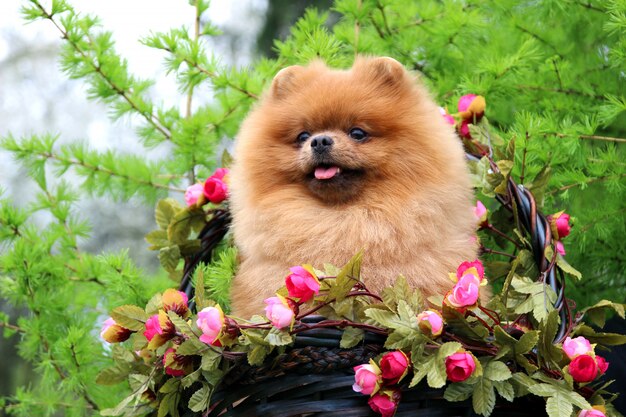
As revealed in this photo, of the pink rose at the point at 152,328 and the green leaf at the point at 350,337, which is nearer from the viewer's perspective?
the green leaf at the point at 350,337

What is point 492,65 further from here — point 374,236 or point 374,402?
point 374,402

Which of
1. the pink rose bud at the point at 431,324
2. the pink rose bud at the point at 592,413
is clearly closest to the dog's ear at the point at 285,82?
the pink rose bud at the point at 431,324

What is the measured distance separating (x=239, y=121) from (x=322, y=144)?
2.54ft

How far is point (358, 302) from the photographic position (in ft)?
4.54

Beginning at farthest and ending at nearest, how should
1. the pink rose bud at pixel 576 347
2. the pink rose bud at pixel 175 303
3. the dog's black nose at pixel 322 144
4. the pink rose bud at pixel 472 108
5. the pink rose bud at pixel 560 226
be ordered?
the pink rose bud at pixel 472 108 → the pink rose bud at pixel 560 226 → the dog's black nose at pixel 322 144 → the pink rose bud at pixel 175 303 → the pink rose bud at pixel 576 347

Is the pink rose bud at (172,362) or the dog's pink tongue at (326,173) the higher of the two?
the dog's pink tongue at (326,173)

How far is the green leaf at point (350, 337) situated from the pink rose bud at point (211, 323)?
207 mm

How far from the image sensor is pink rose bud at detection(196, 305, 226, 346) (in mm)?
1287

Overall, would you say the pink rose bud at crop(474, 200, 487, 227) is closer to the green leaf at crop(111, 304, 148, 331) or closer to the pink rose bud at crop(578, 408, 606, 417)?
the pink rose bud at crop(578, 408, 606, 417)

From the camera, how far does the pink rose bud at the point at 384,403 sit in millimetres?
1226

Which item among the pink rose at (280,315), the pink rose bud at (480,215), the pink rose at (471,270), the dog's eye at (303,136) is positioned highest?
the dog's eye at (303,136)

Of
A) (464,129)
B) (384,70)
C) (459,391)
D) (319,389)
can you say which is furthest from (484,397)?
(464,129)

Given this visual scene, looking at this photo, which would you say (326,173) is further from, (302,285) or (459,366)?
(459,366)

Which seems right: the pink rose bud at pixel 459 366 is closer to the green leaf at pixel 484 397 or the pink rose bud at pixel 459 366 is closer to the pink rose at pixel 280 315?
the green leaf at pixel 484 397
